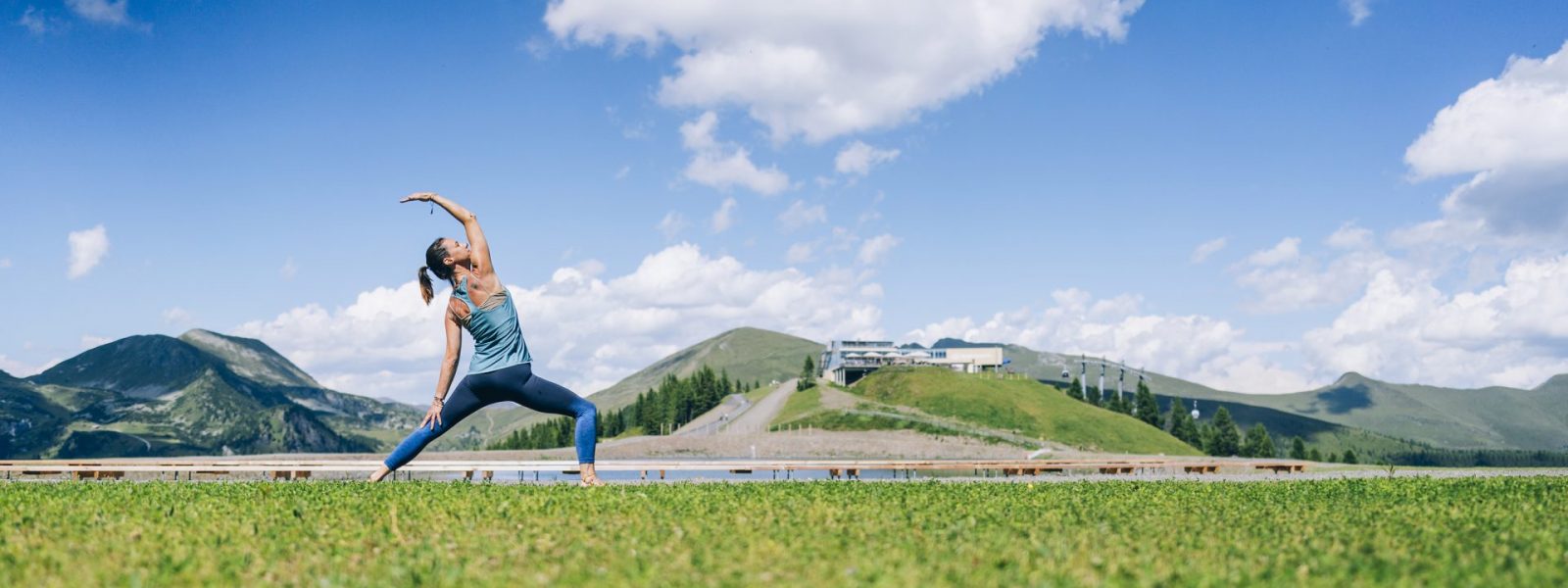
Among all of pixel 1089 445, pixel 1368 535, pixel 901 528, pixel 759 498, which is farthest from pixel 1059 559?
pixel 1089 445

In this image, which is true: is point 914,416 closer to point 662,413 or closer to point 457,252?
point 662,413

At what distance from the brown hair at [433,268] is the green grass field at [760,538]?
110 inches

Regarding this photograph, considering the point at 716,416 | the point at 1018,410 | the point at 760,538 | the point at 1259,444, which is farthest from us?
the point at 1259,444

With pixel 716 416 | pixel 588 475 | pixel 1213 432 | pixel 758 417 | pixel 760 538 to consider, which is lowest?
pixel 760 538

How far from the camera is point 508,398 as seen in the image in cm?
1359

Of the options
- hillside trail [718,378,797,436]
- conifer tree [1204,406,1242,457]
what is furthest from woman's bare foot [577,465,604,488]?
conifer tree [1204,406,1242,457]

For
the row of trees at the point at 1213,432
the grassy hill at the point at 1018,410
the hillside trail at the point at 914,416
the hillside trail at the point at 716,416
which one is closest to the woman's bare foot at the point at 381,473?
the hillside trail at the point at 914,416

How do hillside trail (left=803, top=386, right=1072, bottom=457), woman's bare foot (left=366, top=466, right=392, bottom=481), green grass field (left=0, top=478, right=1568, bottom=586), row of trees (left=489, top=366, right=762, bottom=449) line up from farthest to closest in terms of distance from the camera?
row of trees (left=489, top=366, right=762, bottom=449) < hillside trail (left=803, top=386, right=1072, bottom=457) < woman's bare foot (left=366, top=466, right=392, bottom=481) < green grass field (left=0, top=478, right=1568, bottom=586)

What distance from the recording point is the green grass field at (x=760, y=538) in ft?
21.1

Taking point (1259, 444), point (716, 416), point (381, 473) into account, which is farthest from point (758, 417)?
point (381, 473)

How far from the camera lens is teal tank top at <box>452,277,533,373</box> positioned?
13.2 metres

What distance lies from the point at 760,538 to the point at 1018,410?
10817 cm

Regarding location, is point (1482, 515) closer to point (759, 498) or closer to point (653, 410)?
point (759, 498)

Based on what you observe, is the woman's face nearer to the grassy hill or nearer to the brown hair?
the brown hair
